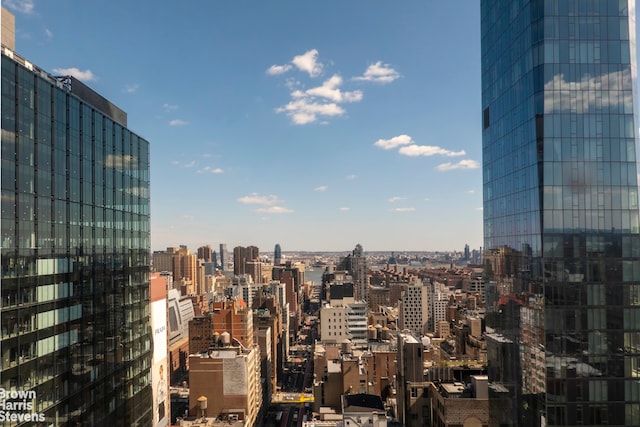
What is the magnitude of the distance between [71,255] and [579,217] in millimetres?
39520

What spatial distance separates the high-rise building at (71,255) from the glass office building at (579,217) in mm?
35542

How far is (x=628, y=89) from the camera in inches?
1563

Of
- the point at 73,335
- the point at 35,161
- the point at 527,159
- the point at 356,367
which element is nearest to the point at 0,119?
the point at 35,161

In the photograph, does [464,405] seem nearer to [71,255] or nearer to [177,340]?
[71,255]

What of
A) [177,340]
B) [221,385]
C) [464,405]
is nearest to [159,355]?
[221,385]

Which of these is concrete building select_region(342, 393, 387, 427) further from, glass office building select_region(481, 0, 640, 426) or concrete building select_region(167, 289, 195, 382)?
concrete building select_region(167, 289, 195, 382)

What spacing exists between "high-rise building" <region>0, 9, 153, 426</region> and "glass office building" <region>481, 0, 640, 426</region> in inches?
1399

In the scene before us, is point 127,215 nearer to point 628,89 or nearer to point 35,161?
point 35,161

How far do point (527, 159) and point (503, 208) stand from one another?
261 inches

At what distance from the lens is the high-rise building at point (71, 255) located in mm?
29250

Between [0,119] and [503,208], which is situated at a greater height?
[0,119]

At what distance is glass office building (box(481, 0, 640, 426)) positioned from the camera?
38.3 meters

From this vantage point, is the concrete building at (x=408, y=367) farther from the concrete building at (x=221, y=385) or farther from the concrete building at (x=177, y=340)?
the concrete building at (x=177, y=340)

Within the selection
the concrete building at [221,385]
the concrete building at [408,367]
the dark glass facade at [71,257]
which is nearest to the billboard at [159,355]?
the dark glass facade at [71,257]
